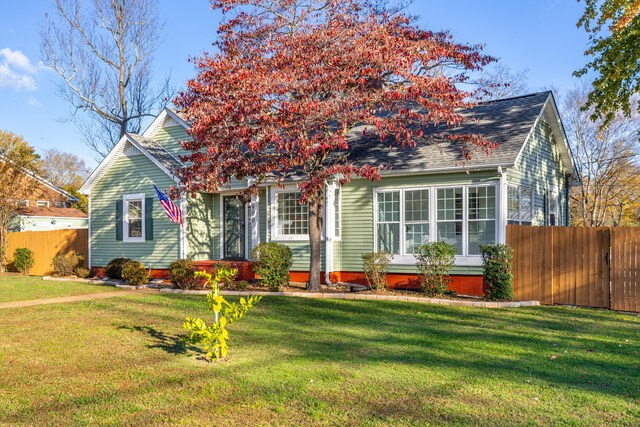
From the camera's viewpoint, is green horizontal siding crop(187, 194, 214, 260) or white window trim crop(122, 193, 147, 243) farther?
white window trim crop(122, 193, 147, 243)

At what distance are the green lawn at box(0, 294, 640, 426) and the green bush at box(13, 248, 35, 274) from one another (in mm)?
11742

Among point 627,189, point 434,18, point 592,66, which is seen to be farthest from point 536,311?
point 627,189

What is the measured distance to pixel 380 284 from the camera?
1296cm

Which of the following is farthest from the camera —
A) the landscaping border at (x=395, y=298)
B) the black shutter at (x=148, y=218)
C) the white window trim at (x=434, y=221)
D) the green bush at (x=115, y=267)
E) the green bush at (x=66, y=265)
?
the green bush at (x=66, y=265)

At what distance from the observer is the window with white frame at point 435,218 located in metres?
12.6

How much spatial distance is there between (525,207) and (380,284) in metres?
4.50

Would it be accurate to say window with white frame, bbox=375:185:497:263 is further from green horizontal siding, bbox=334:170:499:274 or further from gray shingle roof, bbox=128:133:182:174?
gray shingle roof, bbox=128:133:182:174

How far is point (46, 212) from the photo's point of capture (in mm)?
30203

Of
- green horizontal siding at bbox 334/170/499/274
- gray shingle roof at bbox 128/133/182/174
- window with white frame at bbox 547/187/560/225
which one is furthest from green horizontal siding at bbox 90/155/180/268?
window with white frame at bbox 547/187/560/225

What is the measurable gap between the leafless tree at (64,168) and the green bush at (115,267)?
3841 centimetres

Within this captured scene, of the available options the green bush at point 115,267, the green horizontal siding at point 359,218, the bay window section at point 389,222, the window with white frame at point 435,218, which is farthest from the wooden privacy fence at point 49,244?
the window with white frame at point 435,218

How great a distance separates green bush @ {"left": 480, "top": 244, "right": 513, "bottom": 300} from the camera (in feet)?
37.8

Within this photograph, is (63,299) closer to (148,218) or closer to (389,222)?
(148,218)

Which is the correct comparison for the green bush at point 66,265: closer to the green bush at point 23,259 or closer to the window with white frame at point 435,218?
the green bush at point 23,259
